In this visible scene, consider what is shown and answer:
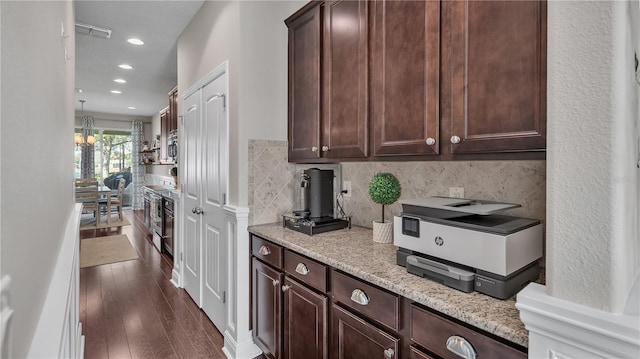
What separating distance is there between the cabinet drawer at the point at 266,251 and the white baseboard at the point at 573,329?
1377 millimetres

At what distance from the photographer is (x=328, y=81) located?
6.56 ft

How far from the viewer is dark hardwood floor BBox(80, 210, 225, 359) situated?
233 cm

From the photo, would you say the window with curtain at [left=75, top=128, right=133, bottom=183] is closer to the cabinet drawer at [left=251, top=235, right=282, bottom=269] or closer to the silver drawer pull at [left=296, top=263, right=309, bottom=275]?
the cabinet drawer at [left=251, top=235, right=282, bottom=269]

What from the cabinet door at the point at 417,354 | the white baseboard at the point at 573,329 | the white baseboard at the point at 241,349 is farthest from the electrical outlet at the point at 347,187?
the white baseboard at the point at 573,329

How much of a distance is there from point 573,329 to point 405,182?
1.32 metres

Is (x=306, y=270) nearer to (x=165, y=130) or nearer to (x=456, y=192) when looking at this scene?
(x=456, y=192)

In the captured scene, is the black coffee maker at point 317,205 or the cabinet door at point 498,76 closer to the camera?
the cabinet door at point 498,76

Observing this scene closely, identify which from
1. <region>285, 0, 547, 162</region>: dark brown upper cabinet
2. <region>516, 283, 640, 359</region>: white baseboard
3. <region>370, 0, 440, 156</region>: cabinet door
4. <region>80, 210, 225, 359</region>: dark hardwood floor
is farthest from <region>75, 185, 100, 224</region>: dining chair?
<region>516, 283, 640, 359</region>: white baseboard

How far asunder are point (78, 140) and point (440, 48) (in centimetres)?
877

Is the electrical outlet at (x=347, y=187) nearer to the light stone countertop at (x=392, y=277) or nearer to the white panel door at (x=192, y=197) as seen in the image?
the light stone countertop at (x=392, y=277)

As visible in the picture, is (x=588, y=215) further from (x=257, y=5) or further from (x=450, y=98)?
(x=257, y=5)

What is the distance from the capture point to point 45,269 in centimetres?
80

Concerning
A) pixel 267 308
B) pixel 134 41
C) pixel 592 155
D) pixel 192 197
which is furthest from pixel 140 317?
pixel 592 155

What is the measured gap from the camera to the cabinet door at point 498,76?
1.08 m
